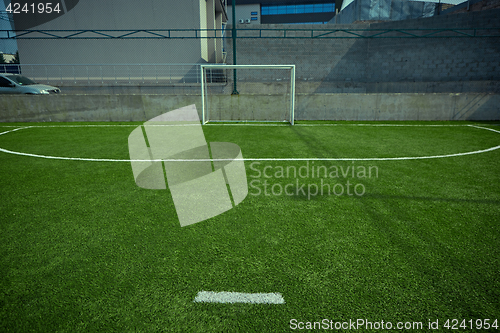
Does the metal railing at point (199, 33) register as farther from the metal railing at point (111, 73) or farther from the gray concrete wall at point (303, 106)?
the gray concrete wall at point (303, 106)

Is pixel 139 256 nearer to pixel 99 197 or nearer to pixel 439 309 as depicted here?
pixel 99 197

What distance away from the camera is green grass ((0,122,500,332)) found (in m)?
2.05

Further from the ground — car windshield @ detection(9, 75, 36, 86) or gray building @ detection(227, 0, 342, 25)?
gray building @ detection(227, 0, 342, 25)

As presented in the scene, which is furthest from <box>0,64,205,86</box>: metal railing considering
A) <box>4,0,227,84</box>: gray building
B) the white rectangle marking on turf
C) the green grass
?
the white rectangle marking on turf

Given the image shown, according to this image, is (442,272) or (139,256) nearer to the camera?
(442,272)

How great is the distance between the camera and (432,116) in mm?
13195

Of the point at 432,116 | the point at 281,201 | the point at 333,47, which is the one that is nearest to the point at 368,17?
the point at 333,47

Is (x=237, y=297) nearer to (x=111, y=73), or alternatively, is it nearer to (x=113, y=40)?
(x=111, y=73)

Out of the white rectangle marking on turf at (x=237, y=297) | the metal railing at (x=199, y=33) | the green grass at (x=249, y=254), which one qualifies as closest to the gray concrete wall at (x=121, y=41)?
the metal railing at (x=199, y=33)

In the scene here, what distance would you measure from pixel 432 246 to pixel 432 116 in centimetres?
1244

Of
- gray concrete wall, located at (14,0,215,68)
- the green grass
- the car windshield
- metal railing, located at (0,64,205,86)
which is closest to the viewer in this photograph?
the green grass

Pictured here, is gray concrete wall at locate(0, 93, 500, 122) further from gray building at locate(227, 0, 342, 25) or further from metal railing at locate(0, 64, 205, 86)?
gray building at locate(227, 0, 342, 25)

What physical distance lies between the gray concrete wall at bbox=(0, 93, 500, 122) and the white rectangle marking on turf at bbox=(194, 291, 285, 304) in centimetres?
1172

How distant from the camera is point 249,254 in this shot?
9.06 ft
